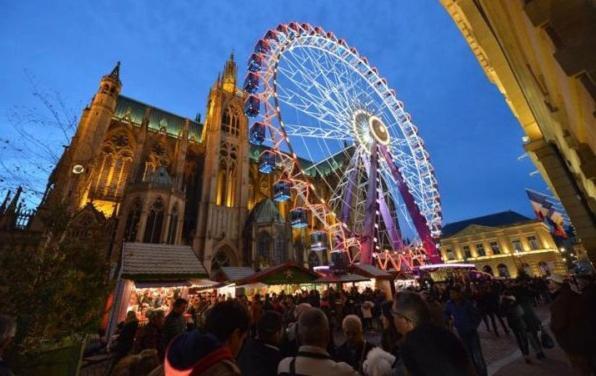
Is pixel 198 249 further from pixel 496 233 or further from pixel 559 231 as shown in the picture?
pixel 496 233

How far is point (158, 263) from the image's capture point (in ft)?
36.4

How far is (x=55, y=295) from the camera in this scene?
4.93m

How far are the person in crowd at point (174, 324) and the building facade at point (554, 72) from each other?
660 cm

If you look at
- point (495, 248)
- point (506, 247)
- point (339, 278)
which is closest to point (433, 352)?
point (339, 278)

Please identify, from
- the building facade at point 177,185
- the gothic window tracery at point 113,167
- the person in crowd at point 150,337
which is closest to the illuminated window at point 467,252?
the building facade at point 177,185

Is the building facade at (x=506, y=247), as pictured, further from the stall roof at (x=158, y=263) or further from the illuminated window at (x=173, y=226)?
the stall roof at (x=158, y=263)

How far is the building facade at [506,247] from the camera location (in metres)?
44.3

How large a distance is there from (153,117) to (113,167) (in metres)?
14.2

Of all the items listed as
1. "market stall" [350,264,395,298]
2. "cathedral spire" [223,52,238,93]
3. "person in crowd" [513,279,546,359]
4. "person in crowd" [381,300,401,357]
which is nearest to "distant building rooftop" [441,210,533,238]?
"market stall" [350,264,395,298]

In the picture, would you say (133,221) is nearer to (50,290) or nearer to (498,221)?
(50,290)

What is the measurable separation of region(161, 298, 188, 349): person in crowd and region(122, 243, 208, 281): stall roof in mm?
5387

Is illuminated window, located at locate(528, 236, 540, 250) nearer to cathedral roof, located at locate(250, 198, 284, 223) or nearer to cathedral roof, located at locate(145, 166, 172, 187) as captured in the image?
cathedral roof, located at locate(250, 198, 284, 223)

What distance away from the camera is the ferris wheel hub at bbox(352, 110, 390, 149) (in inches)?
907

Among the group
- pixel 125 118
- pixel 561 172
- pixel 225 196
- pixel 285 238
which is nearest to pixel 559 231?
pixel 561 172
